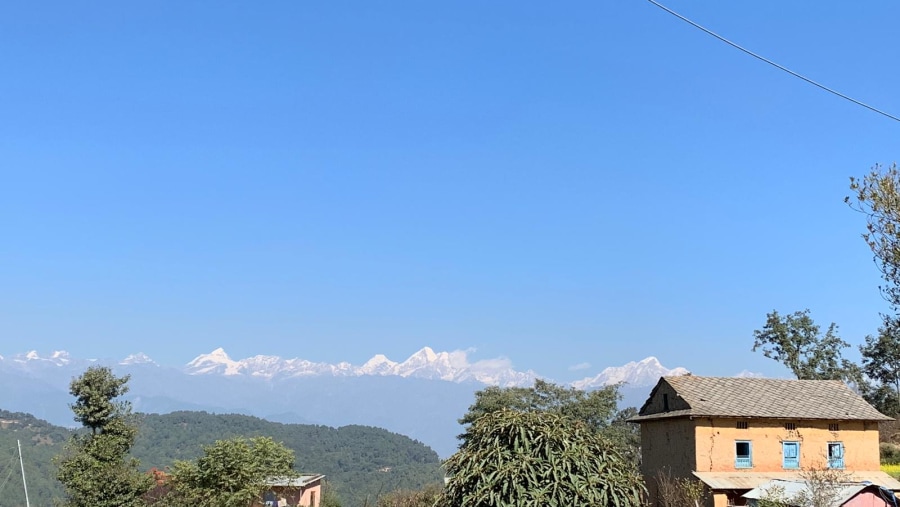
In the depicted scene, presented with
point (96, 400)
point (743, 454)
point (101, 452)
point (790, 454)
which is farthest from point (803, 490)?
point (96, 400)

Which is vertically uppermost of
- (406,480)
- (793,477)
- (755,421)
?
(755,421)

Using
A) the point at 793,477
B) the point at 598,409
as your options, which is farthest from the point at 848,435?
the point at 598,409

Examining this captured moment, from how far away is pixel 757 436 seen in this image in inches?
1357

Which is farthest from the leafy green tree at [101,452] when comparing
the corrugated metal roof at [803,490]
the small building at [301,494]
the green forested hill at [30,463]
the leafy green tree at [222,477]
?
the green forested hill at [30,463]

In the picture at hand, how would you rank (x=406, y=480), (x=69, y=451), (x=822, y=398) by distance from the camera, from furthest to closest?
(x=406, y=480) < (x=822, y=398) < (x=69, y=451)

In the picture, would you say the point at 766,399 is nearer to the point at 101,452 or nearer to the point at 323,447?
the point at 101,452

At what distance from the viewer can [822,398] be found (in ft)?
119

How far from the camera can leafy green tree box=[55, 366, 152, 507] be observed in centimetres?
3058

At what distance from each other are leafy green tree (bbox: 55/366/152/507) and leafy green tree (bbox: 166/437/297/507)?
1555 millimetres

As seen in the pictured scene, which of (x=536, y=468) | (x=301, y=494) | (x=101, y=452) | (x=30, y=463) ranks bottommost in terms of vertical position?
(x=30, y=463)

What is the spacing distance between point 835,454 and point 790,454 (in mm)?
2233

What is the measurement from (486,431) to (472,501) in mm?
1497

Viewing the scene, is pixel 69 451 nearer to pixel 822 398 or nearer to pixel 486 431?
pixel 486 431

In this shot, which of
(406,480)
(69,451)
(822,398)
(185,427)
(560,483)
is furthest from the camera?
(185,427)
